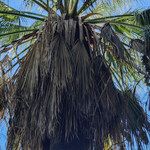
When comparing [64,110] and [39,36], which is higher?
[39,36]

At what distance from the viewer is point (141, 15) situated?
10.7 meters

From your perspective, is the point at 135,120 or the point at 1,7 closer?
the point at 135,120

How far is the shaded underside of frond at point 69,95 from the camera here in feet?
31.3

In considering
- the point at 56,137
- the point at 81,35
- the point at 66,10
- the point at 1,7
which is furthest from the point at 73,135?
the point at 1,7

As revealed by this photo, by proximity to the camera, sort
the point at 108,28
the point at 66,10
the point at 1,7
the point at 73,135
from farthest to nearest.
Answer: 1. the point at 1,7
2. the point at 66,10
3. the point at 108,28
4. the point at 73,135

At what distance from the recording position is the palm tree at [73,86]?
9.58 m

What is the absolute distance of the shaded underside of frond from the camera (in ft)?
31.3

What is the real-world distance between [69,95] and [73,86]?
0.18 m

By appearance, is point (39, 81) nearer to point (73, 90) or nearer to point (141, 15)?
point (73, 90)

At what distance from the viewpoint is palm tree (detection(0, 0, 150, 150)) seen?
9.58 meters

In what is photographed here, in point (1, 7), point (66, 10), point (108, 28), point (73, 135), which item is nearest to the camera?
point (73, 135)

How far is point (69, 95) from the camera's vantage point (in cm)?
958

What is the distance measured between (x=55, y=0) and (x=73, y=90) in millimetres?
2592

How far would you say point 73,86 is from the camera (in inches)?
380
